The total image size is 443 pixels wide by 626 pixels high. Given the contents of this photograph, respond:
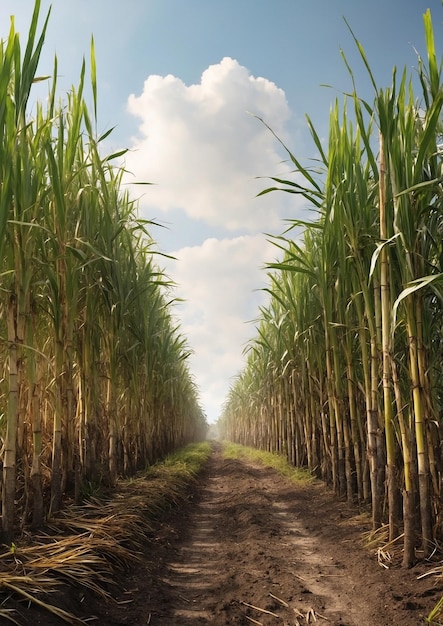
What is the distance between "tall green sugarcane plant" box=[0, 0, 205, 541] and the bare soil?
0.83m

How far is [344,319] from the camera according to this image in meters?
4.76

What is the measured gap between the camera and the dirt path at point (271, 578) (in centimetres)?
246

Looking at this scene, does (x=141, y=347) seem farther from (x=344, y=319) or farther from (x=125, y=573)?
(x=125, y=573)

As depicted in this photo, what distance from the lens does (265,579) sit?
3.00 metres

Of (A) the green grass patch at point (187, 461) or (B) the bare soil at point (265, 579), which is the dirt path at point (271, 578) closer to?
(B) the bare soil at point (265, 579)

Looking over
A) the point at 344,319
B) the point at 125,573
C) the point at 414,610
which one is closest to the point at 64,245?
the point at 125,573

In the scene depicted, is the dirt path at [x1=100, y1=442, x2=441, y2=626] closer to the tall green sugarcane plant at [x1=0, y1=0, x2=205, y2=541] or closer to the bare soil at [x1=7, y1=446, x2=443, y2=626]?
the bare soil at [x1=7, y1=446, x2=443, y2=626]

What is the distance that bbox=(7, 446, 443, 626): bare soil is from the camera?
7.97 feet

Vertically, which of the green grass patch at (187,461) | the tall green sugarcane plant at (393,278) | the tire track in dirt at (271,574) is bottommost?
the green grass patch at (187,461)

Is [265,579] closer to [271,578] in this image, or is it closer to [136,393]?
[271,578]

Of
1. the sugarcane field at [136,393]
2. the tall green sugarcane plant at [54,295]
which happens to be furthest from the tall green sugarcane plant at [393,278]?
the tall green sugarcane plant at [54,295]

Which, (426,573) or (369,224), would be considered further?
(369,224)

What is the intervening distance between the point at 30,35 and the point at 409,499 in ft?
11.2

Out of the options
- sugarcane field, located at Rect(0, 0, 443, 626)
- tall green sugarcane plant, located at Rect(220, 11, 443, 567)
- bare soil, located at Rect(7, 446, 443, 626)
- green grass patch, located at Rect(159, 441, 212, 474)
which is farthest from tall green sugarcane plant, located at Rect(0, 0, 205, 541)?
green grass patch, located at Rect(159, 441, 212, 474)
